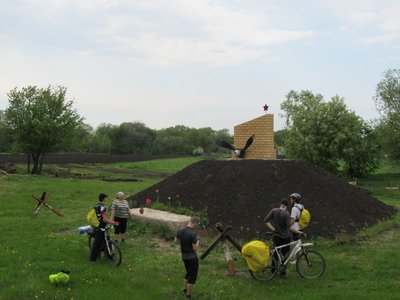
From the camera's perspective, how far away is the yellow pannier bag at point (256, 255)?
30.7ft

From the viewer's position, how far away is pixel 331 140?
123 feet

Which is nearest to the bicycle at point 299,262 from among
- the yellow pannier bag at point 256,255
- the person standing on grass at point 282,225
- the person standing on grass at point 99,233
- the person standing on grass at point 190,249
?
the person standing on grass at point 282,225

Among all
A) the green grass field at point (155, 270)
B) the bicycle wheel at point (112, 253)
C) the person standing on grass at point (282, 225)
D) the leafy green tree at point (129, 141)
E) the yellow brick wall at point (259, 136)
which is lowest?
the green grass field at point (155, 270)

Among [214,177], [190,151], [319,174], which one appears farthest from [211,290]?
[190,151]

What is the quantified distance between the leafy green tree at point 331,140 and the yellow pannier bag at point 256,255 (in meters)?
28.4

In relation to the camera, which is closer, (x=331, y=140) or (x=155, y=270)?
(x=155, y=270)

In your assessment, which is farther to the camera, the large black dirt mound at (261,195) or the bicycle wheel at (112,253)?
the large black dirt mound at (261,195)

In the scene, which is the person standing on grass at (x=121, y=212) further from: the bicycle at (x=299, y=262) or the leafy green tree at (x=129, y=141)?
the leafy green tree at (x=129, y=141)

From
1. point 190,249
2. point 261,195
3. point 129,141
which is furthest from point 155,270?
point 129,141

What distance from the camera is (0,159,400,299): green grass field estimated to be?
8633mm

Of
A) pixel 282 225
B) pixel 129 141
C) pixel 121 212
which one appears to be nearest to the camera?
pixel 282 225

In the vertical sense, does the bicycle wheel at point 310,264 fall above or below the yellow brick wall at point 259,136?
below

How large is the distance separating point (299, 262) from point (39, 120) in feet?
109

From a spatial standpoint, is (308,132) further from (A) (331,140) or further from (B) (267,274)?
(B) (267,274)
